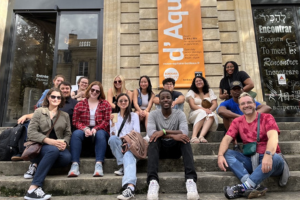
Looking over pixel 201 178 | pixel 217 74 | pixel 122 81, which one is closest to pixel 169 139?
pixel 201 178

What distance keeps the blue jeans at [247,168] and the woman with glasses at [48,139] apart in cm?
235

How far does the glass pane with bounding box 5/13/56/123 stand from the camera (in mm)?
7129

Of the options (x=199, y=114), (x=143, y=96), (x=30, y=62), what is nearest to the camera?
(x=199, y=114)

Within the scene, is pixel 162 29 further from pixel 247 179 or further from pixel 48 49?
pixel 247 179

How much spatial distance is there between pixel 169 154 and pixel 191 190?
0.82 m

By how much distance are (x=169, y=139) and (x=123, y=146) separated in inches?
28.2

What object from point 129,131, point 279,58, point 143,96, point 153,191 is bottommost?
point 153,191

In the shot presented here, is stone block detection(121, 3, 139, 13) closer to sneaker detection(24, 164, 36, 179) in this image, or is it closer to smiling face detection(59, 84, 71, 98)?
smiling face detection(59, 84, 71, 98)

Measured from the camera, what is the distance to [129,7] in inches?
297

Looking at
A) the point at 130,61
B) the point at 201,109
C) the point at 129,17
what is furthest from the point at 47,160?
the point at 129,17

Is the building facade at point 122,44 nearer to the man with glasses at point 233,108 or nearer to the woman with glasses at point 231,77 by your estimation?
the woman with glasses at point 231,77

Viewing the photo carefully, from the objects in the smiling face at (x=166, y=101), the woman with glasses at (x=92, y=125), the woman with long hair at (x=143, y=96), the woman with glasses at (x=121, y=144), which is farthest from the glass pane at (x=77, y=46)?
the smiling face at (x=166, y=101)

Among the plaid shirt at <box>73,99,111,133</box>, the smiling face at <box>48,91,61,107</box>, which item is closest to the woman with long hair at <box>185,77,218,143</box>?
the plaid shirt at <box>73,99,111,133</box>

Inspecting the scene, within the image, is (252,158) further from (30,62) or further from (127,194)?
(30,62)
